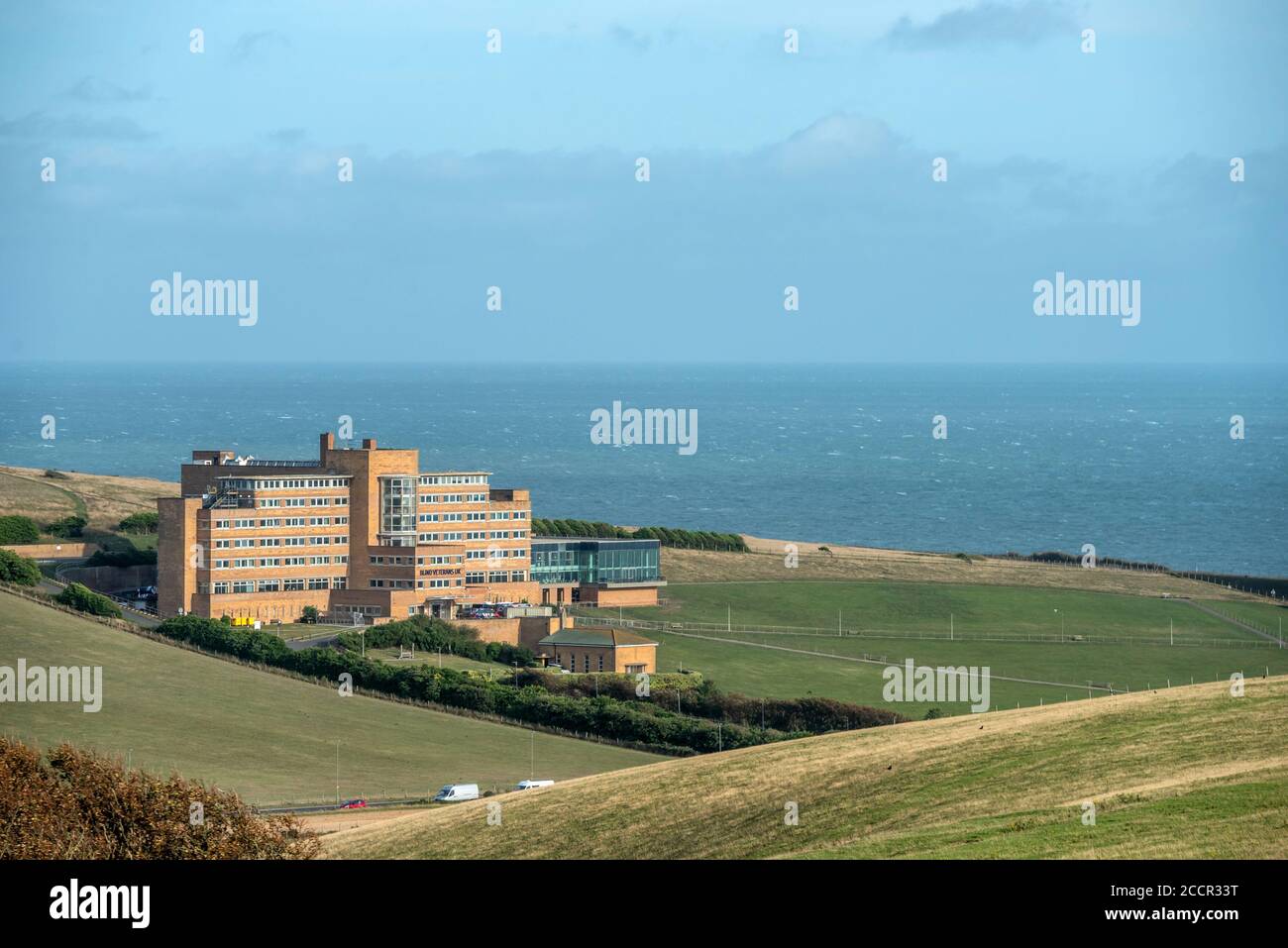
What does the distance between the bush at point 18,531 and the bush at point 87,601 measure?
19.2 metres

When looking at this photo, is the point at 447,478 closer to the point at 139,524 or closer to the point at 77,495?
the point at 139,524

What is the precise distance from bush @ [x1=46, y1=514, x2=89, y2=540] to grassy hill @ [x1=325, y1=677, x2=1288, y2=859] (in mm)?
81972

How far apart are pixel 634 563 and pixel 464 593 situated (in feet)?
45.4

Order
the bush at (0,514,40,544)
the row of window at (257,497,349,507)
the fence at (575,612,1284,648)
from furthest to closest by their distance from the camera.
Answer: the bush at (0,514,40,544) → the fence at (575,612,1284,648) → the row of window at (257,497,349,507)

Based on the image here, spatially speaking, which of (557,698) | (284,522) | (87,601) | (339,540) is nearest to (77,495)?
(339,540)

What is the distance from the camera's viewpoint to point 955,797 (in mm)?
44469

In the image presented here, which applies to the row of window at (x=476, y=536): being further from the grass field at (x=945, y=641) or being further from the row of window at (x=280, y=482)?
the grass field at (x=945, y=641)

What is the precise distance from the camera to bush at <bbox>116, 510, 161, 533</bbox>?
137 metres

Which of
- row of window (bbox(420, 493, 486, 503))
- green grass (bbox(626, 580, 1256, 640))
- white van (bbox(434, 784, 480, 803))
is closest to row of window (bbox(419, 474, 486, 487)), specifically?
row of window (bbox(420, 493, 486, 503))

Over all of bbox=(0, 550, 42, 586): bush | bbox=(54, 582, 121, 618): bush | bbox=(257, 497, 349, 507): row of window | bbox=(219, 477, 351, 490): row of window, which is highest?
bbox=(219, 477, 351, 490): row of window

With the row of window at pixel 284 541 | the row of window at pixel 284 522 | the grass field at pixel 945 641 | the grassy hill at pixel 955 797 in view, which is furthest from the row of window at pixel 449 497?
the grassy hill at pixel 955 797

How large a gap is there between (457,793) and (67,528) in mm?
70586

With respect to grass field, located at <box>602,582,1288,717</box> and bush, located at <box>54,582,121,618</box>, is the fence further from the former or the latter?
bush, located at <box>54,582,121,618</box>
